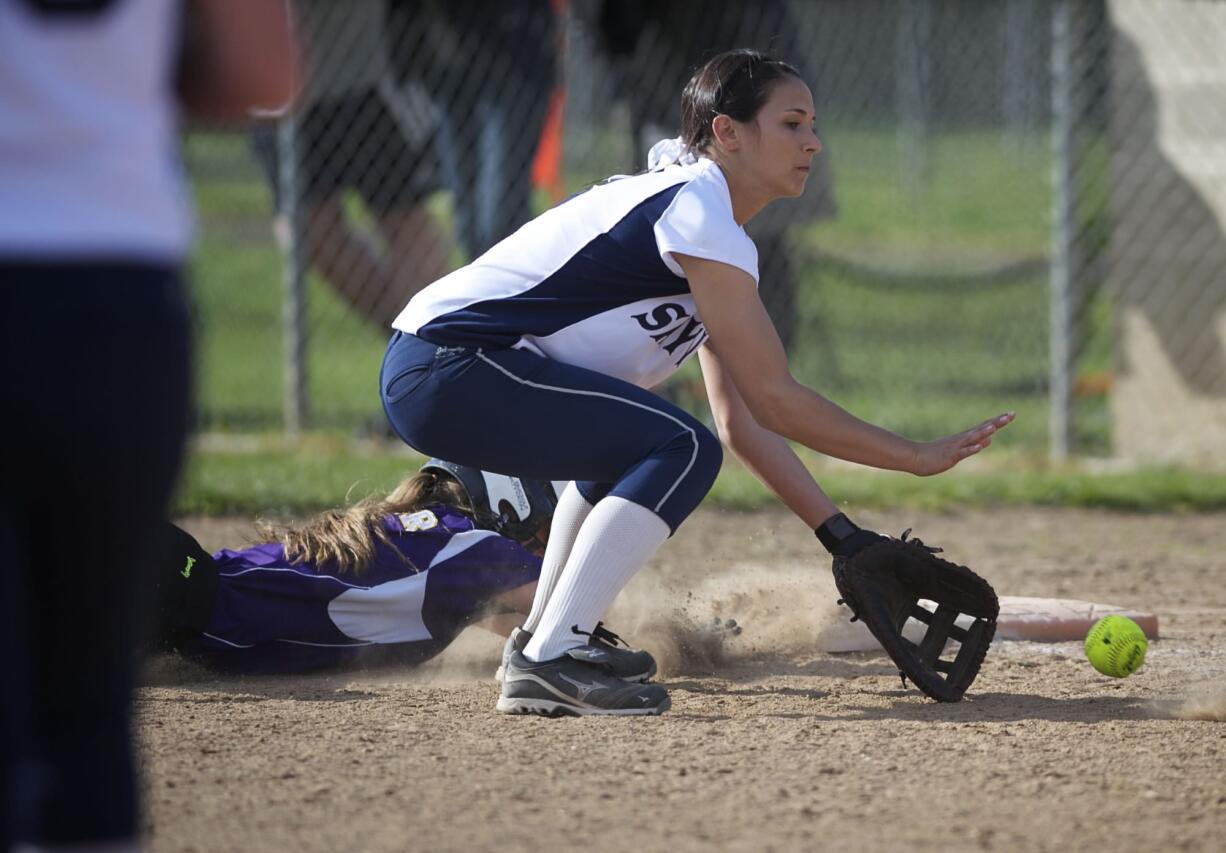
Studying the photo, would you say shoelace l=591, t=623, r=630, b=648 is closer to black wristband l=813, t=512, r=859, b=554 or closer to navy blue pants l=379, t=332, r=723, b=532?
navy blue pants l=379, t=332, r=723, b=532

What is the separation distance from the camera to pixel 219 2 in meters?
1.60

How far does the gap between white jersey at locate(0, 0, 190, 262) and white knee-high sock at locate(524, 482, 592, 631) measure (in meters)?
1.98

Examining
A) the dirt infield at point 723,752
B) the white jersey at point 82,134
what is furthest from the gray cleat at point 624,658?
the white jersey at point 82,134

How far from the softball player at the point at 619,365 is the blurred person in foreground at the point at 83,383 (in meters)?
1.70

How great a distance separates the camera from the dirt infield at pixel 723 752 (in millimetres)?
2422

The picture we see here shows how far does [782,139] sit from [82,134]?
7.02ft

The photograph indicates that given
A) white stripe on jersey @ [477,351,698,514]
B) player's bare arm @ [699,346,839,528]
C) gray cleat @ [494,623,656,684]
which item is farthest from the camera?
player's bare arm @ [699,346,839,528]

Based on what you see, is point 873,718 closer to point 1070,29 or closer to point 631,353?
point 631,353

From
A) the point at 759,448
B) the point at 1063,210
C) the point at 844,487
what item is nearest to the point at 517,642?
the point at 759,448

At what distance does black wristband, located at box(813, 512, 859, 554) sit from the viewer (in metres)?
3.46

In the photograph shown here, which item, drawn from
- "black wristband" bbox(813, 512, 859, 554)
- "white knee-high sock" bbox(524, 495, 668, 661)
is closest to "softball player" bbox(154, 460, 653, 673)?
"white knee-high sock" bbox(524, 495, 668, 661)

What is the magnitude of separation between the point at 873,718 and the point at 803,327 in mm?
6702

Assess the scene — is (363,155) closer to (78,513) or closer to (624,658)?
(624,658)

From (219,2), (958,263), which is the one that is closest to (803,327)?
(958,263)
